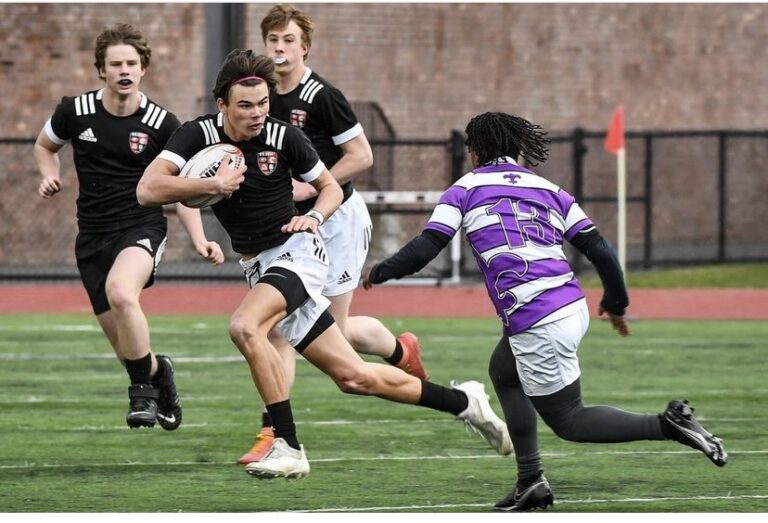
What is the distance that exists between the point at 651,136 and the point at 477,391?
696 inches

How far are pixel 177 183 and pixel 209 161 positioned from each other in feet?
0.60

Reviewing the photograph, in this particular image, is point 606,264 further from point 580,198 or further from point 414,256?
point 580,198

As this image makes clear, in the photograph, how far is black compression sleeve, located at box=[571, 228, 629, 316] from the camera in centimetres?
715

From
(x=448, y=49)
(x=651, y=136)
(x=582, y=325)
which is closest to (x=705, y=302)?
(x=651, y=136)

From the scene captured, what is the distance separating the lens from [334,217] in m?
9.35

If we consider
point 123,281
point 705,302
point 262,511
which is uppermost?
point 123,281

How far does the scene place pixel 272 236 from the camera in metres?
8.07

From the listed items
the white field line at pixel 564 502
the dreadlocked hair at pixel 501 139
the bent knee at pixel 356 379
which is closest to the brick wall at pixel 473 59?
the bent knee at pixel 356 379

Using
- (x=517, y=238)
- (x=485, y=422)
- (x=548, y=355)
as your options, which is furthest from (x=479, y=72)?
(x=548, y=355)

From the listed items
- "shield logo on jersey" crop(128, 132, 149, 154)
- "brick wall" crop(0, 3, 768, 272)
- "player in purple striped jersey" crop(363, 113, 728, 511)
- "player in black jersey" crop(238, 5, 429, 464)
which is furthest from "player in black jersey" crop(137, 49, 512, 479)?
"brick wall" crop(0, 3, 768, 272)

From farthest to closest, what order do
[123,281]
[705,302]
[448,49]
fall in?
[448,49] < [705,302] < [123,281]

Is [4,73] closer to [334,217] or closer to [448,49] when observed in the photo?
[448,49]

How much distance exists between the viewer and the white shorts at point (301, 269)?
7945 mm

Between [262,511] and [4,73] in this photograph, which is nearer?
[262,511]
